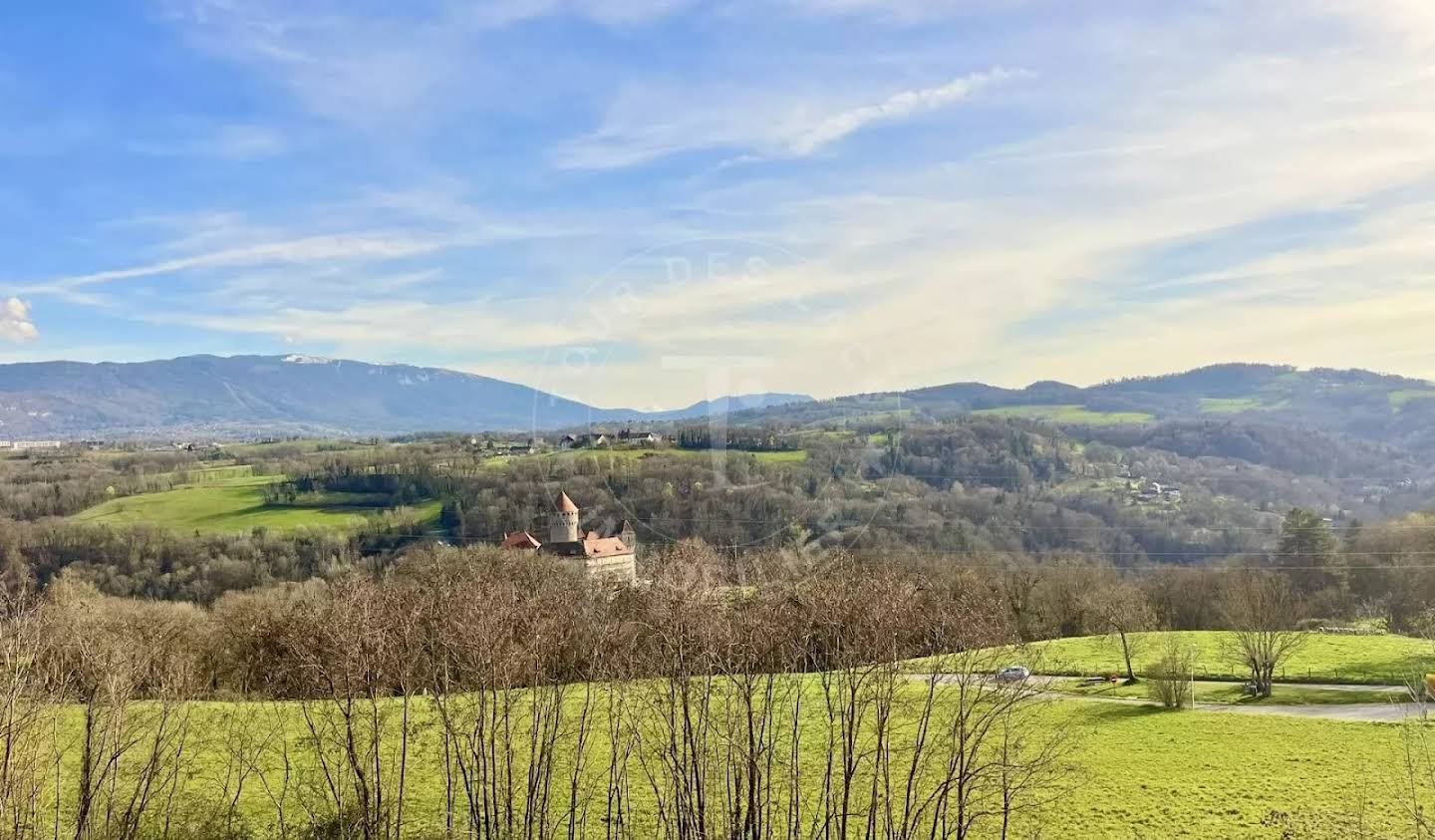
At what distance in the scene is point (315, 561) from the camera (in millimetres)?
76500

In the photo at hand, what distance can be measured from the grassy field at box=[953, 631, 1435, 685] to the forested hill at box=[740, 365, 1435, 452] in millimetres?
21976

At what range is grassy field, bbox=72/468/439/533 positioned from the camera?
89375mm

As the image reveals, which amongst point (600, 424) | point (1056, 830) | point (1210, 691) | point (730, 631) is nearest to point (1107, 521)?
point (1210, 691)

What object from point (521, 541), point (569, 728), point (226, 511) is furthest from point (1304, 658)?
point (226, 511)

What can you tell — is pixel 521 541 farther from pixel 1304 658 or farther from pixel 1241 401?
pixel 1241 401

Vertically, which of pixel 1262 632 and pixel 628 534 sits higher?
pixel 628 534

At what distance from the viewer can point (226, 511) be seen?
97.3 metres

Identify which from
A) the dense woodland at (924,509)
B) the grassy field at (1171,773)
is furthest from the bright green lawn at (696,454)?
the grassy field at (1171,773)

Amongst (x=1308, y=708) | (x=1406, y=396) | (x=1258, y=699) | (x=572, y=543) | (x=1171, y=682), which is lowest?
(x=1258, y=699)

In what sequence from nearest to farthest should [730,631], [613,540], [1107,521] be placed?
[730,631] → [613,540] → [1107,521]

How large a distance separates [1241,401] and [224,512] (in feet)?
430

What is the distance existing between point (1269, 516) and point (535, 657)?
76.1 meters

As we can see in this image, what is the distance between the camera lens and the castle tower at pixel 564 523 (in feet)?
210

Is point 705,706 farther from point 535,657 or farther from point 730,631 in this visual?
point 535,657
